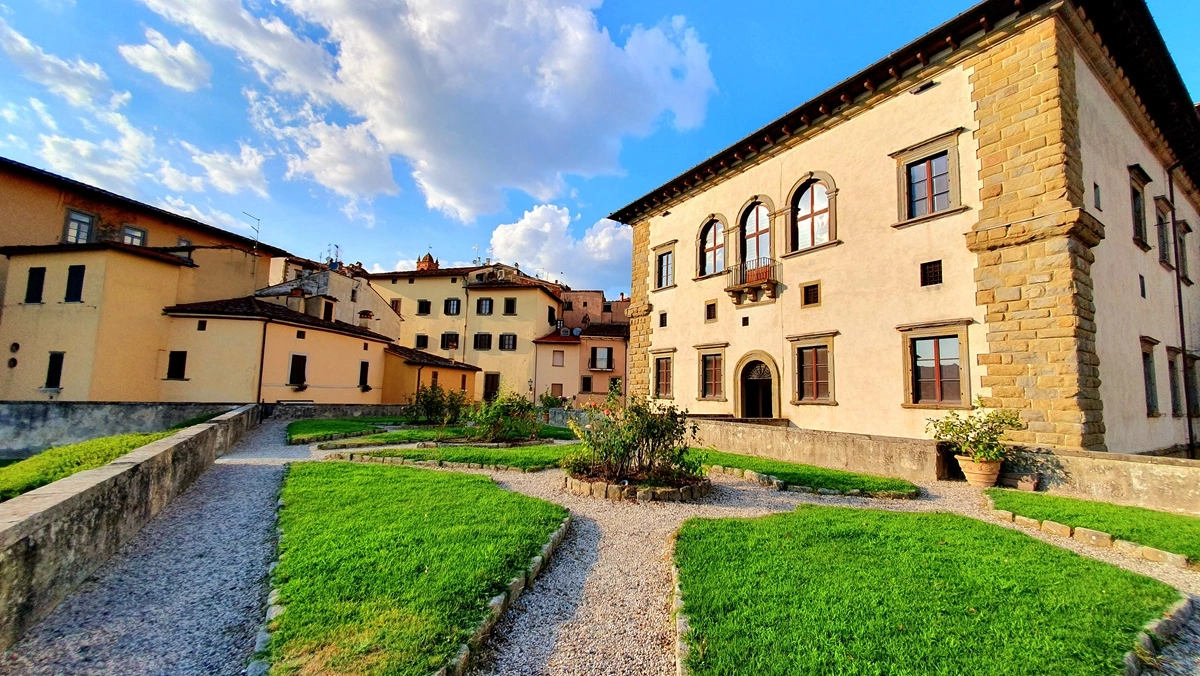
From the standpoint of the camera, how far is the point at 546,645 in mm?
3332

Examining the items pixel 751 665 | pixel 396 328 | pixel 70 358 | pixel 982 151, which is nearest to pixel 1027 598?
pixel 751 665

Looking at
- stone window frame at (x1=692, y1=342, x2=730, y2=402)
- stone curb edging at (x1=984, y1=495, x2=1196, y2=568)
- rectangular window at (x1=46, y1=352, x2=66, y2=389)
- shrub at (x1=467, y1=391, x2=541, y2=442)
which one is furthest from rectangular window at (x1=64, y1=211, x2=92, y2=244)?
stone curb edging at (x1=984, y1=495, x2=1196, y2=568)

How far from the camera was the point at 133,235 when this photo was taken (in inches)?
901

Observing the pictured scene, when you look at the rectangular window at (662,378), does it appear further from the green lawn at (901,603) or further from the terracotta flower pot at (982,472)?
the green lawn at (901,603)

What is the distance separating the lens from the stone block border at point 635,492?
736cm

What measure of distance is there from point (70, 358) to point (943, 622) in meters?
27.2

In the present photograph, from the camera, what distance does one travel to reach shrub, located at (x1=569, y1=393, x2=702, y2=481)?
26.3 feet

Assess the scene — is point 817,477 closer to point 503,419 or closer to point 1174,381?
point 503,419

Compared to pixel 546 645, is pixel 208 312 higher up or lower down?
higher up

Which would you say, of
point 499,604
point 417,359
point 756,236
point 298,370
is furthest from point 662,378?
point 499,604

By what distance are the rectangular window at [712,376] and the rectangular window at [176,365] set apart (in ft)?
70.1

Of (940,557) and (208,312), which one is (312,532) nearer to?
(940,557)

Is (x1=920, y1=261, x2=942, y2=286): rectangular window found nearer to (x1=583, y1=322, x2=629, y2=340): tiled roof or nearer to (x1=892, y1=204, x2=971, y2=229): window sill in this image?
(x1=892, y1=204, x2=971, y2=229): window sill

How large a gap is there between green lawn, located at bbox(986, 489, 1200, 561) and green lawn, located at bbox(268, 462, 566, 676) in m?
6.38
